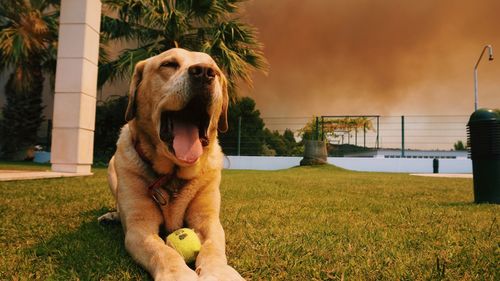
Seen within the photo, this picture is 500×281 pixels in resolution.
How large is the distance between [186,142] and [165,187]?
308 mm

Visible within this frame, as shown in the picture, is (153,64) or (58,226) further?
(58,226)

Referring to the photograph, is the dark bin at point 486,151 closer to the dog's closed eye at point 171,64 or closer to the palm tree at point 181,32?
the dog's closed eye at point 171,64

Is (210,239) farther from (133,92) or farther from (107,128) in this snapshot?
(107,128)

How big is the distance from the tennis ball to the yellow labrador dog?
0.27ft

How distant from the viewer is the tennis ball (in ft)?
6.22

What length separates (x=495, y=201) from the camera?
14.5 feet

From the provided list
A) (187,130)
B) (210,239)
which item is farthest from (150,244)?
(187,130)

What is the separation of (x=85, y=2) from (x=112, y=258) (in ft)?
27.6

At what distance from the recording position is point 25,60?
13.8 metres

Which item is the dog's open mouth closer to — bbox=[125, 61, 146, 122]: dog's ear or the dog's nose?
the dog's nose

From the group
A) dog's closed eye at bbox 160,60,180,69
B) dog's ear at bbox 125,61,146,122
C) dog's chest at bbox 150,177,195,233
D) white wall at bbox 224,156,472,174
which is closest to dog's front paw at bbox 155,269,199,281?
dog's chest at bbox 150,177,195,233

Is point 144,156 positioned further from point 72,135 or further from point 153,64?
point 72,135

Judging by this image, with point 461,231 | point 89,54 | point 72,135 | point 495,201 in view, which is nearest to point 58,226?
point 461,231

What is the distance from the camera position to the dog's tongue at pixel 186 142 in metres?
2.22
